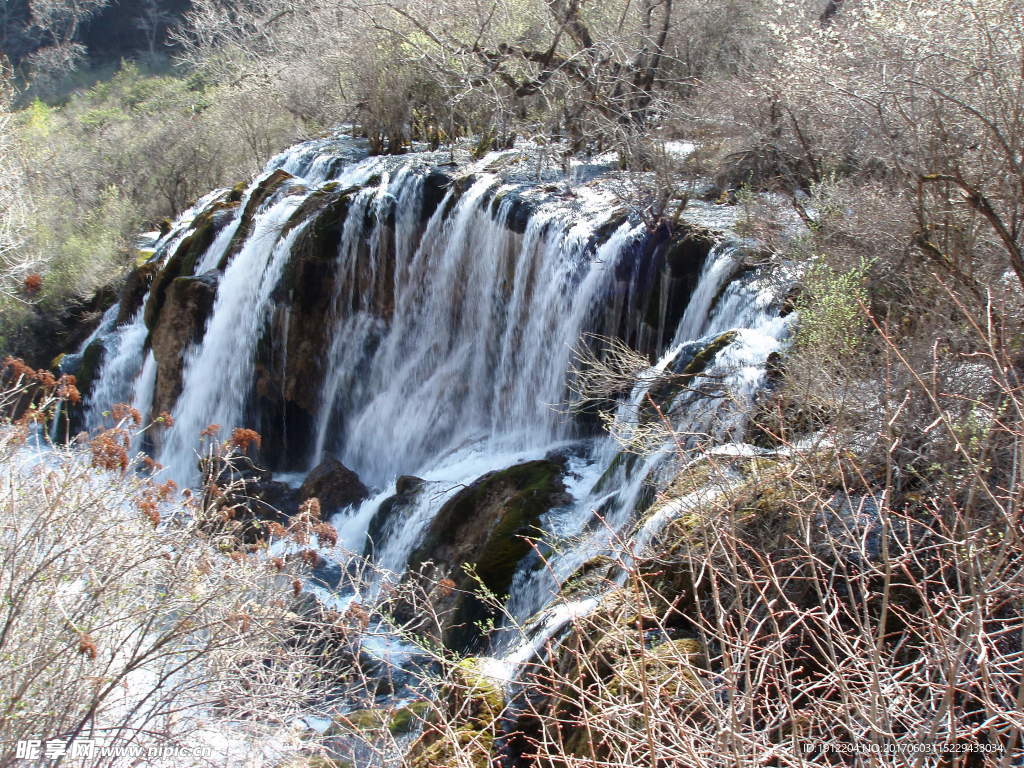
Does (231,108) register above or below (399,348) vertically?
above

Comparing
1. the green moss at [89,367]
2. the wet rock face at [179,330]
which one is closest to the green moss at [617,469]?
the wet rock face at [179,330]

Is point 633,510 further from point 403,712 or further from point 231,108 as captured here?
point 231,108

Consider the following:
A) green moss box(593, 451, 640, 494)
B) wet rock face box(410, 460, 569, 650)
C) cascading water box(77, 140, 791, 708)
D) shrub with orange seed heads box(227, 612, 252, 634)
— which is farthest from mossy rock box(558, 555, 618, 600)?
shrub with orange seed heads box(227, 612, 252, 634)

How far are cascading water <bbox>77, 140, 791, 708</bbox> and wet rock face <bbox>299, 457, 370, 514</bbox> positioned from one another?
21cm

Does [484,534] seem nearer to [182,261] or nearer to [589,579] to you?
[589,579]

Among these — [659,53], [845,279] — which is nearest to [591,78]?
[659,53]

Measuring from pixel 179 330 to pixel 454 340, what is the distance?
14.2 ft

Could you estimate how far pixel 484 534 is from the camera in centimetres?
749

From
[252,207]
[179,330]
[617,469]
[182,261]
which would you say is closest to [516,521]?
[617,469]

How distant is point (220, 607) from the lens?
5090 millimetres

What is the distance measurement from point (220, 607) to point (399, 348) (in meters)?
6.22

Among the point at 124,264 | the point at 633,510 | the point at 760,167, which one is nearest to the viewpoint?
the point at 633,510

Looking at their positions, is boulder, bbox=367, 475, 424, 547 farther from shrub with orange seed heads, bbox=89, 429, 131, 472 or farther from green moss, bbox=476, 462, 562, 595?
shrub with orange seed heads, bbox=89, 429, 131, 472

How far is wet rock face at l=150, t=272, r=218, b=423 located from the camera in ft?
40.5
